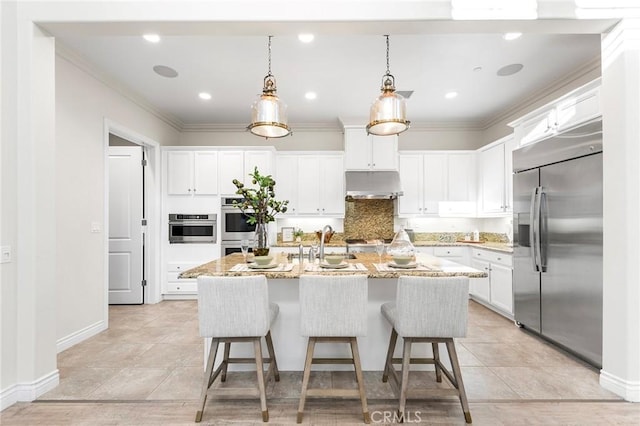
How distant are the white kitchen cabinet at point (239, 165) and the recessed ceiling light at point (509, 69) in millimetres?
3324

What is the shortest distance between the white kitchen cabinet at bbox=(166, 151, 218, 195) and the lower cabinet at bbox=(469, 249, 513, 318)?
13.5ft

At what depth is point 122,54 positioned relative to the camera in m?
3.47

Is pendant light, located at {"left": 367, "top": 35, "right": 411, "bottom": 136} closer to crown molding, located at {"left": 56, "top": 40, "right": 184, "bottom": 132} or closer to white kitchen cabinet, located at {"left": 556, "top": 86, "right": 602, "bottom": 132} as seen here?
white kitchen cabinet, located at {"left": 556, "top": 86, "right": 602, "bottom": 132}

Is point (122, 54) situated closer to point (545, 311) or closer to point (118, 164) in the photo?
point (118, 164)

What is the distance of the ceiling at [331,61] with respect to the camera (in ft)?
8.30

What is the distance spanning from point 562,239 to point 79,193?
486cm

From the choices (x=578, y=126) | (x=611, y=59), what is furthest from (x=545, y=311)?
(x=611, y=59)

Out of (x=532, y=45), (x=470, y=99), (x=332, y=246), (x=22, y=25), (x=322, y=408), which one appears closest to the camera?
(x=322, y=408)

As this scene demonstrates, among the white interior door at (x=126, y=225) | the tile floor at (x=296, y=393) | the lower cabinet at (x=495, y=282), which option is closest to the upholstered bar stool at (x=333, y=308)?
the tile floor at (x=296, y=393)

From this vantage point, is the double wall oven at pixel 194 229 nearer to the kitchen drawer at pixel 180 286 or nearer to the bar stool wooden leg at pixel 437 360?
the kitchen drawer at pixel 180 286

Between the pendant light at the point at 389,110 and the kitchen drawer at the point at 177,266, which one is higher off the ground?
the pendant light at the point at 389,110

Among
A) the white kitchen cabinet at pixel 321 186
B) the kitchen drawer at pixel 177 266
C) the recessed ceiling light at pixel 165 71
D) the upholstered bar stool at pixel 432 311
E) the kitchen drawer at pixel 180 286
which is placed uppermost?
the recessed ceiling light at pixel 165 71

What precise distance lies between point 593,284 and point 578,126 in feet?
4.45

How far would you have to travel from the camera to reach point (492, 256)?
4.54 meters
